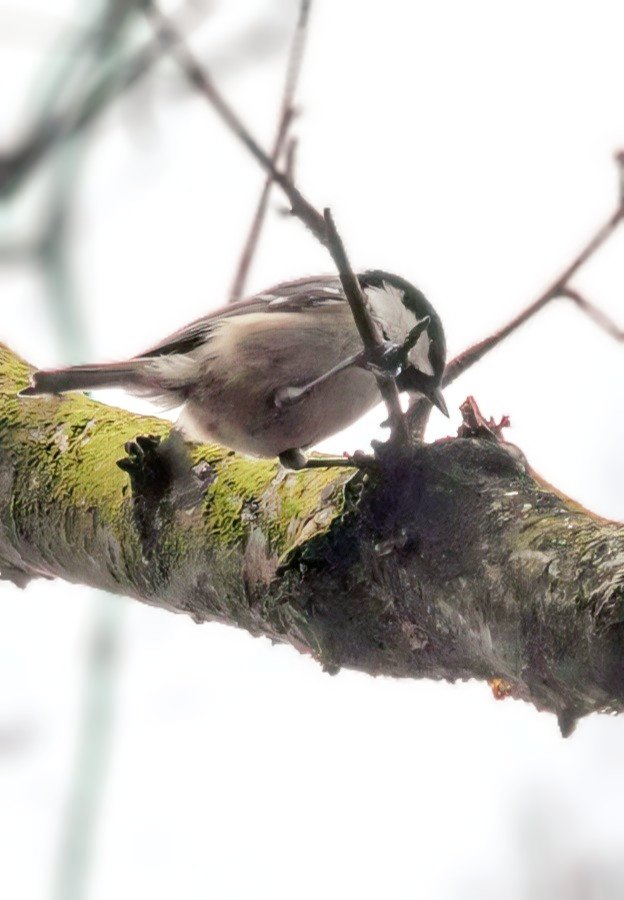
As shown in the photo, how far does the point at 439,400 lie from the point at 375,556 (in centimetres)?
101

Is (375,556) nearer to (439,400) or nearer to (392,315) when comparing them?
(439,400)

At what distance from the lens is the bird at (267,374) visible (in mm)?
2691

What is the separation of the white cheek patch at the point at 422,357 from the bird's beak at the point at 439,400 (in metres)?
0.06

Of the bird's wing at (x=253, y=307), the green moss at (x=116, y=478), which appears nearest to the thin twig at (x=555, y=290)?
the green moss at (x=116, y=478)

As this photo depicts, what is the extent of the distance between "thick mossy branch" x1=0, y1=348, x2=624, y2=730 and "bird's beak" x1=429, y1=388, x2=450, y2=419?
1.76 ft

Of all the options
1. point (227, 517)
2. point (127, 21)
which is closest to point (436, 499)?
point (227, 517)

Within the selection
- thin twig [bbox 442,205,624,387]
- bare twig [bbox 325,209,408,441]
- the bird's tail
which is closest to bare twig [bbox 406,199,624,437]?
thin twig [bbox 442,205,624,387]

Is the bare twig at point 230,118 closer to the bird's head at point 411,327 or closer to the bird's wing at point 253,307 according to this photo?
the bird's head at point 411,327

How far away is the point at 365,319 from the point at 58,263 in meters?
0.81

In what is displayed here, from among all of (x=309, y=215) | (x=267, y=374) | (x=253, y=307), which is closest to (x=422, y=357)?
(x=267, y=374)

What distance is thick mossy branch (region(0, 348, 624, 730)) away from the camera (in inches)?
55.5

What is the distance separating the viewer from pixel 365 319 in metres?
1.66

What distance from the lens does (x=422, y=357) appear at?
271cm

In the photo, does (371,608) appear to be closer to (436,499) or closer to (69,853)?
(436,499)
